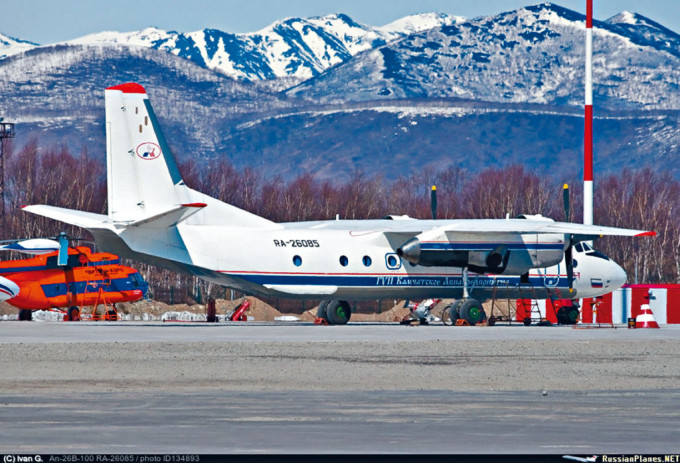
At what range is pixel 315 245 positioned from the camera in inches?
1686

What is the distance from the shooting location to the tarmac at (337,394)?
1453 cm

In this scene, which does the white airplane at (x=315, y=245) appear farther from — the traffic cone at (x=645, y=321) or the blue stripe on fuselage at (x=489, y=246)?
the traffic cone at (x=645, y=321)

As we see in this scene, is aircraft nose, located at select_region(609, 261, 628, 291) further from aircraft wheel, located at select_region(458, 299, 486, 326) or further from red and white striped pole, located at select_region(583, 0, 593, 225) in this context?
aircraft wheel, located at select_region(458, 299, 486, 326)

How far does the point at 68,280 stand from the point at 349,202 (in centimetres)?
6717

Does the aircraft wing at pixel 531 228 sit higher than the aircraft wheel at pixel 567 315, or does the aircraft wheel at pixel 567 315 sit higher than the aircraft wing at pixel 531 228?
the aircraft wing at pixel 531 228

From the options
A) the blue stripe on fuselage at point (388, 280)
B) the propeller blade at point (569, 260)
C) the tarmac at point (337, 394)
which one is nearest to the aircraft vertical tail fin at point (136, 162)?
the blue stripe on fuselage at point (388, 280)

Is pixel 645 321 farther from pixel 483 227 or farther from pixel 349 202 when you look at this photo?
pixel 349 202

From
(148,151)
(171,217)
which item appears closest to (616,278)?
(171,217)

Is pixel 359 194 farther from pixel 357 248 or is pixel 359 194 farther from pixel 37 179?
pixel 357 248

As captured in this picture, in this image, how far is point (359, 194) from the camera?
4862 inches

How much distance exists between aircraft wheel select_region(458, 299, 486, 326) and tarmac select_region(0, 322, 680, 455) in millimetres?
7678

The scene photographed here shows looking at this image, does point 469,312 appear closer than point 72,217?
No

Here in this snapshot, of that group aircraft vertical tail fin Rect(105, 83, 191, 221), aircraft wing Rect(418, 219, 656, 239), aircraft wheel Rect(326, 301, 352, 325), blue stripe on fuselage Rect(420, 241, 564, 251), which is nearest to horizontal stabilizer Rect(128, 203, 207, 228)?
aircraft vertical tail fin Rect(105, 83, 191, 221)

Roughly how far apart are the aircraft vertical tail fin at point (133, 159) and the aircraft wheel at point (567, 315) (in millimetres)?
15772
